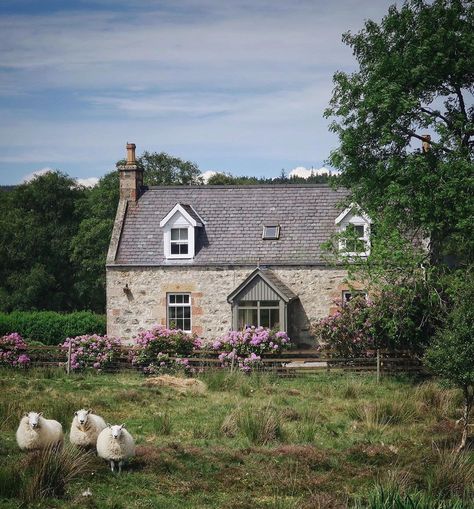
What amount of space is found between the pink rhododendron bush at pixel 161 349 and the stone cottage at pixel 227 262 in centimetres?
430

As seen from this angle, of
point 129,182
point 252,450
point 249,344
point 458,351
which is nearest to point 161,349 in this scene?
point 249,344

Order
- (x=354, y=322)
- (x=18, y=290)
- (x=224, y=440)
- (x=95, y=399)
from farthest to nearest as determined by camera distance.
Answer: (x=18, y=290), (x=354, y=322), (x=95, y=399), (x=224, y=440)

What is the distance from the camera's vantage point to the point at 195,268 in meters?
33.1

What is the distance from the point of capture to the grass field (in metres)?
11.8

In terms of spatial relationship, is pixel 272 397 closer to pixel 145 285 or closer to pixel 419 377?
pixel 419 377

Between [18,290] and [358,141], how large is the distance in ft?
105

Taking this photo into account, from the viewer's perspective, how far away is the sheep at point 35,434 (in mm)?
13453

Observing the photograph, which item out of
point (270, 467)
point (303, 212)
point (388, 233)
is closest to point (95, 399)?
point (270, 467)

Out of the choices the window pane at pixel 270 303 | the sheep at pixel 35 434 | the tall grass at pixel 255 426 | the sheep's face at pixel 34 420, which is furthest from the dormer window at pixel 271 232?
the sheep's face at pixel 34 420

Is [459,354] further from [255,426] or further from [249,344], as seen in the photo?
[249,344]

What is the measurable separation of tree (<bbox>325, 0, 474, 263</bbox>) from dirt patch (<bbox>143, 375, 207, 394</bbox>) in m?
7.31

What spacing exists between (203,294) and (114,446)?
65.6 ft

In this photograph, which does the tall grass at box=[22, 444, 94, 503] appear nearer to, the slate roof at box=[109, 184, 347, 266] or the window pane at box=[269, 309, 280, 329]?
the window pane at box=[269, 309, 280, 329]

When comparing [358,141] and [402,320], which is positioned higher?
[358,141]
